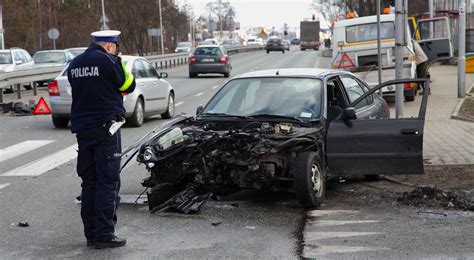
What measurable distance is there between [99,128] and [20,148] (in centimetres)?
736

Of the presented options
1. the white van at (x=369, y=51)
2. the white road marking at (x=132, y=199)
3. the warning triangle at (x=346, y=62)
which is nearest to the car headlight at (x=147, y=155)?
the white road marking at (x=132, y=199)

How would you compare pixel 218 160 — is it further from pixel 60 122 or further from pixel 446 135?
pixel 60 122

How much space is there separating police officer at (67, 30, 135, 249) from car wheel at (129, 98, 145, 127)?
971 centimetres

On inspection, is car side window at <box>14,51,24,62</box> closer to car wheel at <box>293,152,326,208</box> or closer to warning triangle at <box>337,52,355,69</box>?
warning triangle at <box>337,52,355,69</box>

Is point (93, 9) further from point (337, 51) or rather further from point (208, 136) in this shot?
point (208, 136)

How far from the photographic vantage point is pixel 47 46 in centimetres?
5756

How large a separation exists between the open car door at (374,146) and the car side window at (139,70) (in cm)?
909

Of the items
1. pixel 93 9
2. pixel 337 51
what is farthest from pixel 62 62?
pixel 93 9

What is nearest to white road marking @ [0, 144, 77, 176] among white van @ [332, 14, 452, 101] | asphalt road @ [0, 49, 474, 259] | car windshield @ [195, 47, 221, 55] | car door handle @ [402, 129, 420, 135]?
asphalt road @ [0, 49, 474, 259]

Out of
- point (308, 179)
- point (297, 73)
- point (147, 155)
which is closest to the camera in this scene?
point (308, 179)

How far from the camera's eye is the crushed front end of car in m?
7.95

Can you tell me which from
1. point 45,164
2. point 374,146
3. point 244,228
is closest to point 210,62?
point 45,164

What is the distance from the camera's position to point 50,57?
3469 cm

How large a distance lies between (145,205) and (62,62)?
26.5 meters
